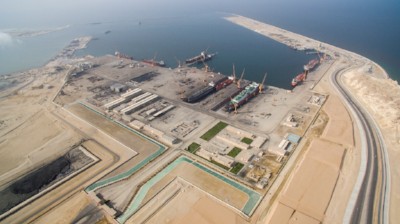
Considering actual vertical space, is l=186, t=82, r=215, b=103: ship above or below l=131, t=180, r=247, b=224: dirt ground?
above

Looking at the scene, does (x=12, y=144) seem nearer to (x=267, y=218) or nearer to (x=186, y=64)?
(x=267, y=218)

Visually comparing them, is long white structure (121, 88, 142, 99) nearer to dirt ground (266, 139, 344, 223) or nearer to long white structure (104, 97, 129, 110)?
long white structure (104, 97, 129, 110)

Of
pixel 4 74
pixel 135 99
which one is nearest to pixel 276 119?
pixel 135 99

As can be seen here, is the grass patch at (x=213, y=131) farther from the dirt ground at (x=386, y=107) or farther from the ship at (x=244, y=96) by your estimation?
the dirt ground at (x=386, y=107)

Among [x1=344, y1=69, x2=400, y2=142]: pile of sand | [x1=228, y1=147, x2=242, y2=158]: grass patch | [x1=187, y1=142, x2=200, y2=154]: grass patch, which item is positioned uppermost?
[x1=344, y1=69, x2=400, y2=142]: pile of sand

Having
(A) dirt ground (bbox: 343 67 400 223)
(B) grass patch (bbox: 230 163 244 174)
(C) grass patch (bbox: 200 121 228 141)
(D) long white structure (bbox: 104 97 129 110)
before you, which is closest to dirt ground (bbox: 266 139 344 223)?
(A) dirt ground (bbox: 343 67 400 223)

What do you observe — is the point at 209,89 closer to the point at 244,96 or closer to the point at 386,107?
the point at 244,96

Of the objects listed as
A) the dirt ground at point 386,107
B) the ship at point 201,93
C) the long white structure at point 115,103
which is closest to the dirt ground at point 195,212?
the dirt ground at point 386,107
